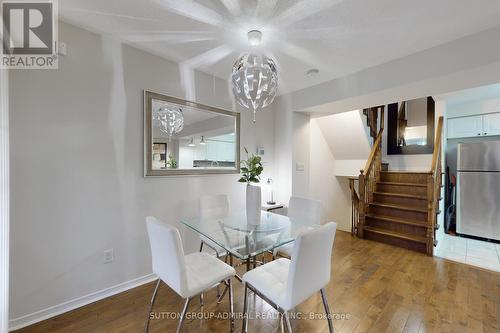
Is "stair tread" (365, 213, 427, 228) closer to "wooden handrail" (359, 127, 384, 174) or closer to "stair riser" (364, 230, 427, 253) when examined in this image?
"stair riser" (364, 230, 427, 253)

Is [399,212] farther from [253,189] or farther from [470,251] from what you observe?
[253,189]

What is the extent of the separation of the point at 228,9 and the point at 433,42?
1962 mm

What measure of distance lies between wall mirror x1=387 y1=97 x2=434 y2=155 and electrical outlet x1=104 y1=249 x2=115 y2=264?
574 centimetres

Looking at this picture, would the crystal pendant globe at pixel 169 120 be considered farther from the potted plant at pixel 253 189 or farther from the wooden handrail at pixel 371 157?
the wooden handrail at pixel 371 157

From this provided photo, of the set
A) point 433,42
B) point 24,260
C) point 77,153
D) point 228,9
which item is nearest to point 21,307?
point 24,260

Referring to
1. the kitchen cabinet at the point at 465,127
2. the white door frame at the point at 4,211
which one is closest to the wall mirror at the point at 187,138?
the white door frame at the point at 4,211

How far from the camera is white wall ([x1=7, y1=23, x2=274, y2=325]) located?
163 centimetres

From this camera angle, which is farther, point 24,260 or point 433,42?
point 433,42

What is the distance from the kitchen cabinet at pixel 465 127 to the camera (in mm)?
3977

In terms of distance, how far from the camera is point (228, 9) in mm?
1603

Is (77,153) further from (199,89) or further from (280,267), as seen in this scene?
(280,267)

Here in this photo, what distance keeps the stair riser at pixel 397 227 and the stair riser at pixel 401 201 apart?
0.44 m

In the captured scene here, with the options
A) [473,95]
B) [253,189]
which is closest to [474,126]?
[473,95]

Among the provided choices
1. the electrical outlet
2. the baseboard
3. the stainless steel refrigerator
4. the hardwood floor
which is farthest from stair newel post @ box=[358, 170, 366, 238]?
the electrical outlet
